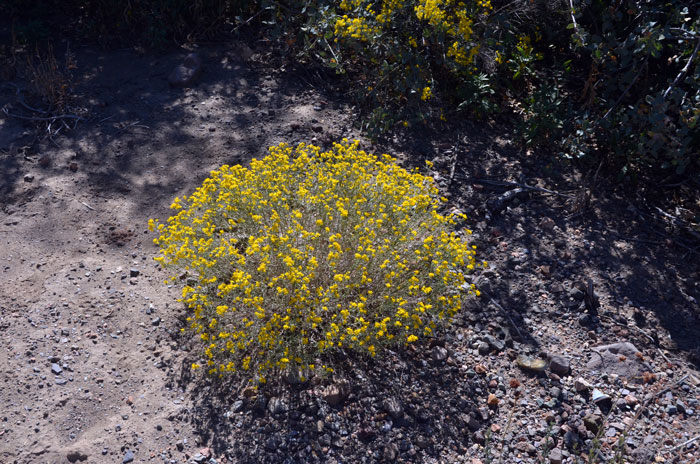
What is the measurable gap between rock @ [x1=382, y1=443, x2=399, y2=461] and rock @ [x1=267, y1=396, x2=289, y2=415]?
522 mm

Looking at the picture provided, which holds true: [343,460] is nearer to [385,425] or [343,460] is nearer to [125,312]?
[385,425]

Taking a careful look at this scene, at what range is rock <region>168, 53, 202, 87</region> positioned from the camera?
517 cm

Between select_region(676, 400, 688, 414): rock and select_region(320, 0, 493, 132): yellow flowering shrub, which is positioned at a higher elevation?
select_region(320, 0, 493, 132): yellow flowering shrub

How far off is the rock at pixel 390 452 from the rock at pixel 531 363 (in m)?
0.85

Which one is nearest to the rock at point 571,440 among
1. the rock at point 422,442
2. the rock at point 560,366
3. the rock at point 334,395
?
the rock at point 560,366

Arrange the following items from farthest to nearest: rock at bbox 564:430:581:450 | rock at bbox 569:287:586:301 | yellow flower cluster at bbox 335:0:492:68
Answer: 1. yellow flower cluster at bbox 335:0:492:68
2. rock at bbox 569:287:586:301
3. rock at bbox 564:430:581:450

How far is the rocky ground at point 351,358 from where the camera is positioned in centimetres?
278

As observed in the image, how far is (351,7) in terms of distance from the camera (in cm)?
460

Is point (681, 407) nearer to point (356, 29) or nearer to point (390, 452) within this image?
point (390, 452)

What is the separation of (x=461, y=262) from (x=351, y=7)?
2.52 metres

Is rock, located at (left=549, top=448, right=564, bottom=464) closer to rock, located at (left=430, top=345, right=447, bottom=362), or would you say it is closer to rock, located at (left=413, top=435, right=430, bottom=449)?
rock, located at (left=413, top=435, right=430, bottom=449)

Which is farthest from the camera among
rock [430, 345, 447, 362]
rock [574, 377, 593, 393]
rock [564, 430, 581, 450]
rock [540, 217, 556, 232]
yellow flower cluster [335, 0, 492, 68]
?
yellow flower cluster [335, 0, 492, 68]

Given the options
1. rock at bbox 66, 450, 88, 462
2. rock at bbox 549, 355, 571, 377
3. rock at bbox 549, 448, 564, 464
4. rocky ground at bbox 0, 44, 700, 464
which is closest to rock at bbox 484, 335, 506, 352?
rocky ground at bbox 0, 44, 700, 464

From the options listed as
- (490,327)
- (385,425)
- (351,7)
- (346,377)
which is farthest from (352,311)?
(351,7)
